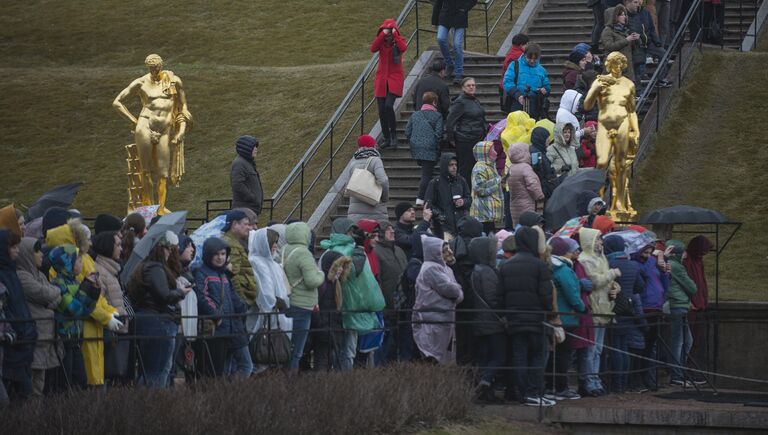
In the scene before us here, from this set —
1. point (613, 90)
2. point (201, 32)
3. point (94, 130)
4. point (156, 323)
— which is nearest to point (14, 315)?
point (156, 323)

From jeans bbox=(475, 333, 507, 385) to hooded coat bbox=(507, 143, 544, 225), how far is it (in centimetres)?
444

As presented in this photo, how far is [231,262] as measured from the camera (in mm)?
16453

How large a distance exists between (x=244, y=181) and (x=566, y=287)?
577cm

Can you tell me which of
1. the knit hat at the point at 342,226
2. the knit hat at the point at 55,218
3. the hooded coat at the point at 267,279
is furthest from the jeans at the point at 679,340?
the knit hat at the point at 55,218

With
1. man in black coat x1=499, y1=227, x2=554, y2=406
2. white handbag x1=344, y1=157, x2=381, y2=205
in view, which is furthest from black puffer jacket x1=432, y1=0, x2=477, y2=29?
man in black coat x1=499, y1=227, x2=554, y2=406

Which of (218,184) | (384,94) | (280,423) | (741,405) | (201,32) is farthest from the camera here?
(201,32)

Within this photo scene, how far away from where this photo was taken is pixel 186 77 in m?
37.0

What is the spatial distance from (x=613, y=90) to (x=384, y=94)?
427 cm

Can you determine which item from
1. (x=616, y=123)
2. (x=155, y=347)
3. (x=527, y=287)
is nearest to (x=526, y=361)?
(x=527, y=287)

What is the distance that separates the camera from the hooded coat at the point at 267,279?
54.7 feet

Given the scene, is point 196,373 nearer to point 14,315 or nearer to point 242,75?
point 14,315

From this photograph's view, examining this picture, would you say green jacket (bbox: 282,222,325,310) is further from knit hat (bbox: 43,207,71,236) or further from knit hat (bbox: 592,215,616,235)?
knit hat (bbox: 592,215,616,235)

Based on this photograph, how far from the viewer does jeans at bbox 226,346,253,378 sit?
16.2 meters

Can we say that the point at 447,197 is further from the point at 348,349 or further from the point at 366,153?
the point at 348,349
